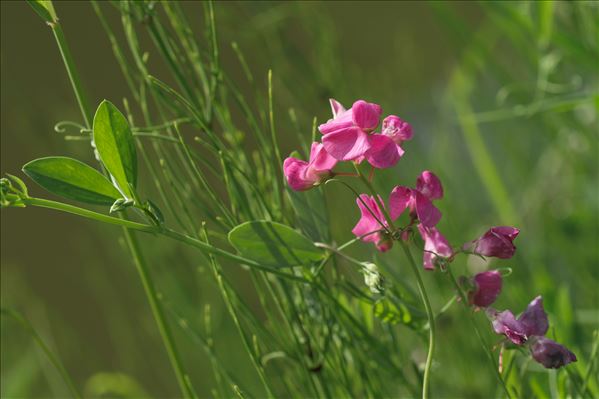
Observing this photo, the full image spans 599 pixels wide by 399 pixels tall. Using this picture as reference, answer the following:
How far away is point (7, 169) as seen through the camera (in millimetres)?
1571

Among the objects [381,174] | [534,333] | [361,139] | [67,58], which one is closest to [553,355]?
[534,333]

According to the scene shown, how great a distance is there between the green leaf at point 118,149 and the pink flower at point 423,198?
0.12m

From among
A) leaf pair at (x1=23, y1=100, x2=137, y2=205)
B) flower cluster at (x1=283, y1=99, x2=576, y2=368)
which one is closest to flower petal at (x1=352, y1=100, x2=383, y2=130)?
flower cluster at (x1=283, y1=99, x2=576, y2=368)

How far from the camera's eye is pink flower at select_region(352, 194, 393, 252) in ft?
1.24

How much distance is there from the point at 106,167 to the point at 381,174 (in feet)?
1.44

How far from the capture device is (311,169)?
37 centimetres

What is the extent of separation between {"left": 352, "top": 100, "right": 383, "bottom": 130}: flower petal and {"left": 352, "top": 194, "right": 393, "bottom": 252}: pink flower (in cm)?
4

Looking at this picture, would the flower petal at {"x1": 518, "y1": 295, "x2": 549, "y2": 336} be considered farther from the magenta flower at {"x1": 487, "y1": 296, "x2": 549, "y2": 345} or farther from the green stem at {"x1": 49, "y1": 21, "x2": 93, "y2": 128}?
the green stem at {"x1": 49, "y1": 21, "x2": 93, "y2": 128}

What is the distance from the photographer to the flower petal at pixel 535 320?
36 cm

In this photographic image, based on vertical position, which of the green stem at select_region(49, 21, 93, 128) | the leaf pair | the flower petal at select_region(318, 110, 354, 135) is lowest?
the flower petal at select_region(318, 110, 354, 135)

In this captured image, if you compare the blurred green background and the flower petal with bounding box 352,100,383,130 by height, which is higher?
the flower petal with bounding box 352,100,383,130

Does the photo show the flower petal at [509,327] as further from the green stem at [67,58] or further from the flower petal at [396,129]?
the green stem at [67,58]

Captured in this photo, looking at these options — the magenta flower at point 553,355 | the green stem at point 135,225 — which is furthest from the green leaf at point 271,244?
the magenta flower at point 553,355

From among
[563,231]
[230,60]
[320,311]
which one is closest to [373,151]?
[320,311]
